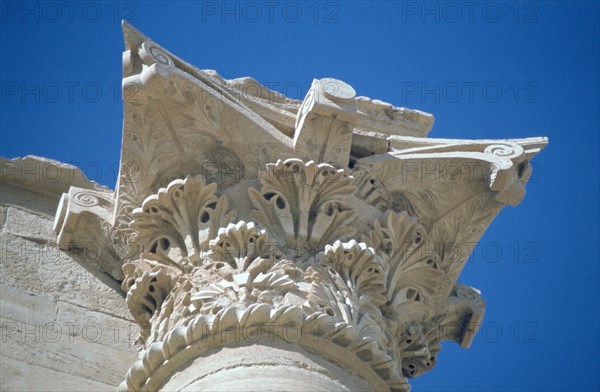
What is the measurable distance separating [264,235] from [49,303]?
2.55 metres

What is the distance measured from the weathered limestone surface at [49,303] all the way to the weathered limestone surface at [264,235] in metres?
0.02

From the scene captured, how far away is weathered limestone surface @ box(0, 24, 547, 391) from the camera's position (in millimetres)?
11320

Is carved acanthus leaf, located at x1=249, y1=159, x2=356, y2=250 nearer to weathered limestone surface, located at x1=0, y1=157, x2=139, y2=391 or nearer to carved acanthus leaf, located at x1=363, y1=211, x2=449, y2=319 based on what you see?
carved acanthus leaf, located at x1=363, y1=211, x2=449, y2=319

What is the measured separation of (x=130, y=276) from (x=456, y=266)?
9.49ft

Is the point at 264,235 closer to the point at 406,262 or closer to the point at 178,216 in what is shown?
the point at 178,216

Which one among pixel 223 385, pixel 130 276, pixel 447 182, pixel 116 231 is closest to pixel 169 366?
pixel 223 385

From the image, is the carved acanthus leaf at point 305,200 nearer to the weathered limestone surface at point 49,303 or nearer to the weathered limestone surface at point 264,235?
the weathered limestone surface at point 264,235

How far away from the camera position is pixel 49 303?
532 inches

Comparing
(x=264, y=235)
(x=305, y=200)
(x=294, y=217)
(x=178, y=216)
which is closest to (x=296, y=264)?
(x=264, y=235)

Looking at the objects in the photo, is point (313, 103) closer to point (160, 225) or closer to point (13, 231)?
point (160, 225)

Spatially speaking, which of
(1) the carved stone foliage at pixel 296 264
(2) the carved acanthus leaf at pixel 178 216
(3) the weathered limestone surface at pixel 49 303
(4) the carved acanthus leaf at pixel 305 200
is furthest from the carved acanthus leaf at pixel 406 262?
(3) the weathered limestone surface at pixel 49 303

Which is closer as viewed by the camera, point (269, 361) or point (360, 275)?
point (269, 361)

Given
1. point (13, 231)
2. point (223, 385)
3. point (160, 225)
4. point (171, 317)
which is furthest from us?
point (13, 231)

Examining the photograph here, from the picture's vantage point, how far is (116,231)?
526 inches
